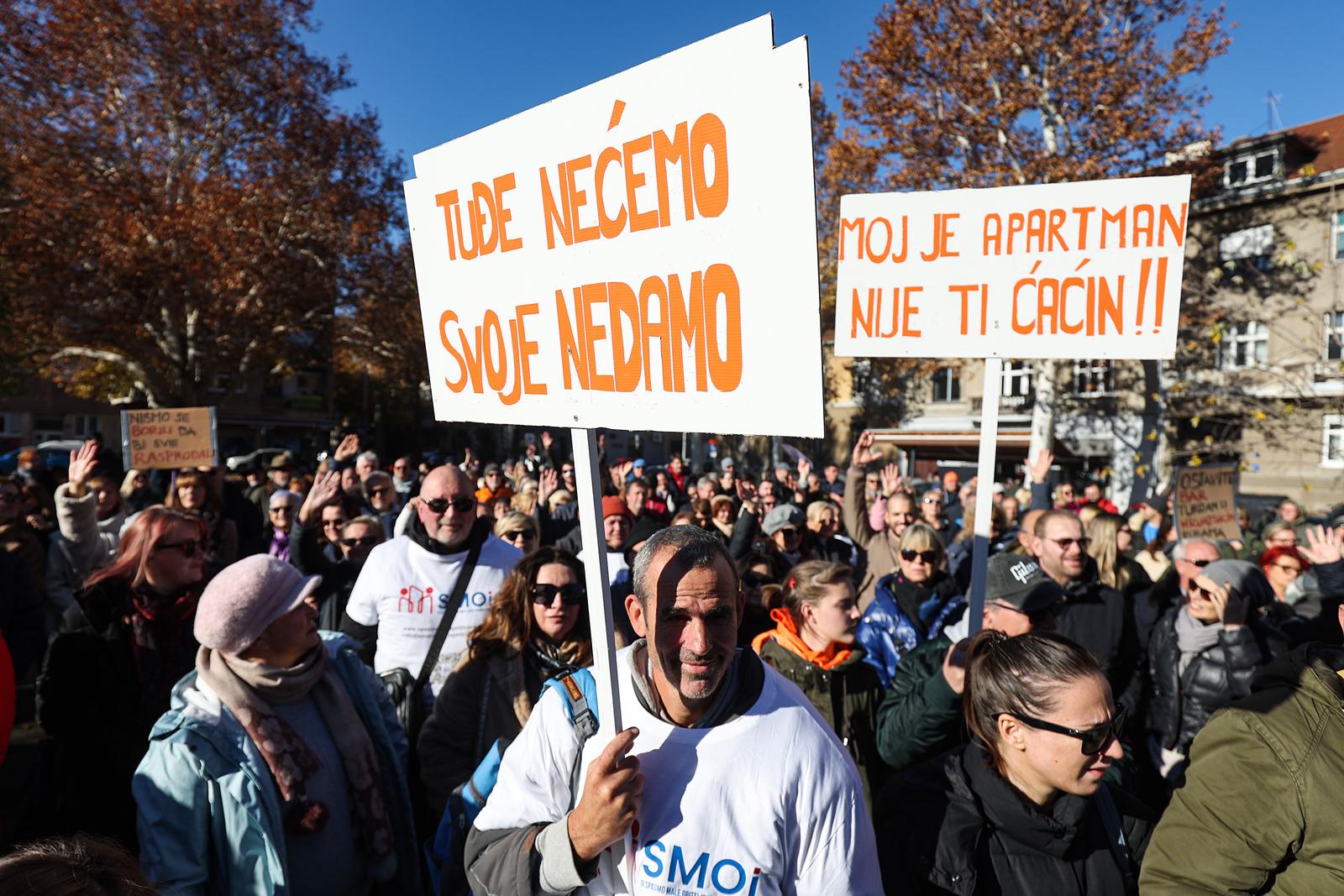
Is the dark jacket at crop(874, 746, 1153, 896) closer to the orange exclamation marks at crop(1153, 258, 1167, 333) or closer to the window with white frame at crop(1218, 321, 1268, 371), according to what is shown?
the orange exclamation marks at crop(1153, 258, 1167, 333)

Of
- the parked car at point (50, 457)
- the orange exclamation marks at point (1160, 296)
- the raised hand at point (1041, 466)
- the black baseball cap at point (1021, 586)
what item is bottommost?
the parked car at point (50, 457)

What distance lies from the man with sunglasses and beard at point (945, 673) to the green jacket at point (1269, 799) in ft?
1.91

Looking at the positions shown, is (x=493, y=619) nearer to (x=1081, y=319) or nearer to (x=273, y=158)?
(x=1081, y=319)

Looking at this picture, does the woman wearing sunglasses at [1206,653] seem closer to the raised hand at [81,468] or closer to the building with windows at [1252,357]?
the raised hand at [81,468]

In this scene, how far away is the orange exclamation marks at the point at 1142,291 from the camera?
2.93 metres

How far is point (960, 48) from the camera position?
60.8 feet

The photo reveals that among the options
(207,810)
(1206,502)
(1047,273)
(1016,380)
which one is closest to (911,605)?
(1047,273)

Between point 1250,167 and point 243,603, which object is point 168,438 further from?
point 1250,167

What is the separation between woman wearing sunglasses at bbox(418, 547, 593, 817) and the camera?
8.46 ft

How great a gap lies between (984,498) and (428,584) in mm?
2243

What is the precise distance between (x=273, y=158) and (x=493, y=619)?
1977cm

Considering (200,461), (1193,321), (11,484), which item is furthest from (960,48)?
(11,484)

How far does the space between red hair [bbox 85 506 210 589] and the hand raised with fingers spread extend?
2.12 m

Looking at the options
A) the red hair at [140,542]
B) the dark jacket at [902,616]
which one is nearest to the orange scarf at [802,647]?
the dark jacket at [902,616]
